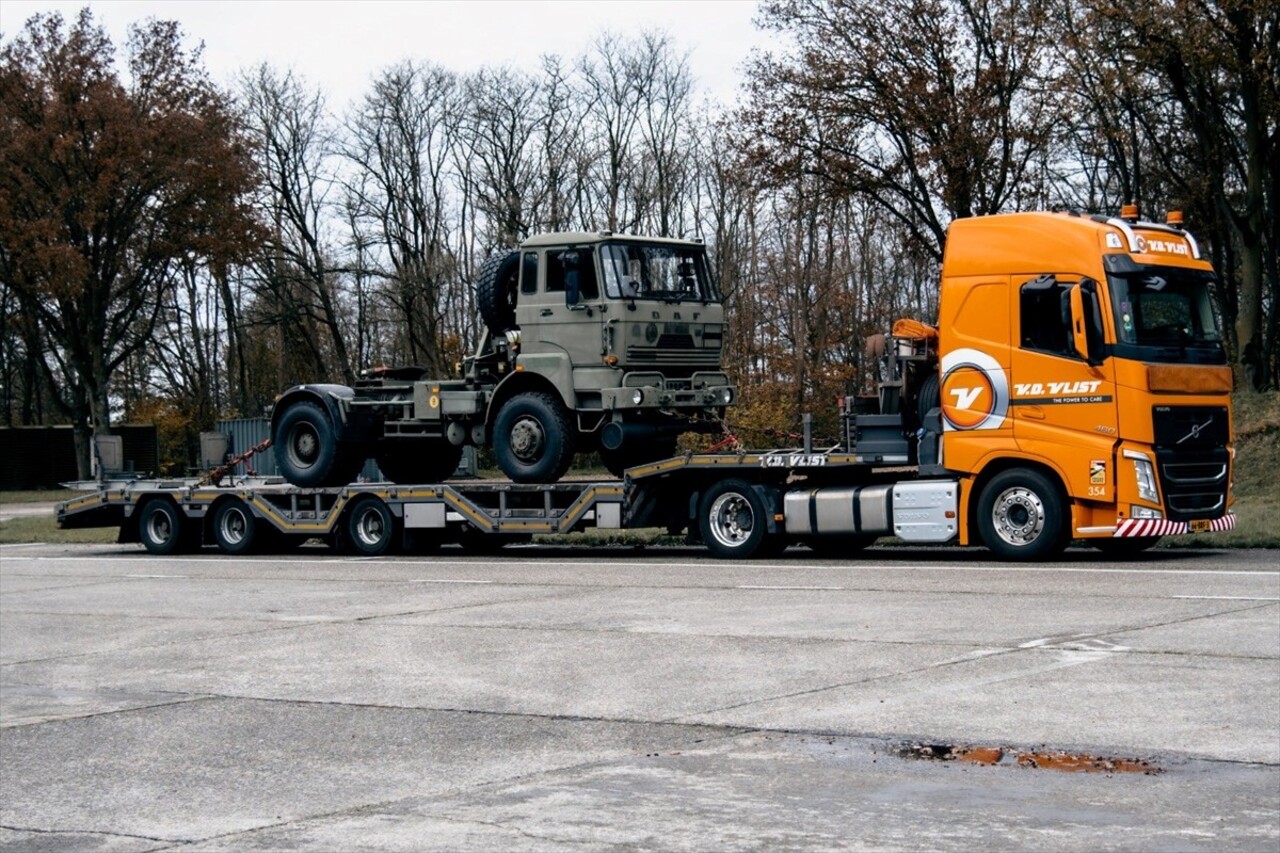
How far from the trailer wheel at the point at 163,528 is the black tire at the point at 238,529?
61 centimetres

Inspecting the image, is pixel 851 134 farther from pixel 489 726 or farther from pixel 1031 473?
pixel 489 726

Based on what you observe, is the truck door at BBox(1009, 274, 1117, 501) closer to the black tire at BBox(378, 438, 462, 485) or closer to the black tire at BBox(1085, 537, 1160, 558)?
the black tire at BBox(1085, 537, 1160, 558)

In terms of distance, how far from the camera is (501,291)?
2253cm

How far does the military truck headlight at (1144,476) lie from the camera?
17.6 metres

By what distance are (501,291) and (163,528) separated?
7570 mm

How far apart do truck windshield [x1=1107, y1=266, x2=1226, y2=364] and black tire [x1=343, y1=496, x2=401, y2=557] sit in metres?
10.7

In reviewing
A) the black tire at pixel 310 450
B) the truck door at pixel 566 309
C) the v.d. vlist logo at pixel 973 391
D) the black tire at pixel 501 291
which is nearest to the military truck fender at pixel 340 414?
the black tire at pixel 310 450

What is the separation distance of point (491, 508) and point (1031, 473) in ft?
25.0

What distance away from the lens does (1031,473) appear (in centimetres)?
1823

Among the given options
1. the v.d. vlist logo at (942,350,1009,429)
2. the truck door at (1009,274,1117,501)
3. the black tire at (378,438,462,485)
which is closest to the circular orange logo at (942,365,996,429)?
the v.d. vlist logo at (942,350,1009,429)

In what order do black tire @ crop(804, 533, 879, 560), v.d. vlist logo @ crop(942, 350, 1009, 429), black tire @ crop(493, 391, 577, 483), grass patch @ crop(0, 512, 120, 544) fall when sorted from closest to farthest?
v.d. vlist logo @ crop(942, 350, 1009, 429) < black tire @ crop(804, 533, 879, 560) < black tire @ crop(493, 391, 577, 483) < grass patch @ crop(0, 512, 120, 544)

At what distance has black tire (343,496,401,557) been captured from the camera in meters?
23.7

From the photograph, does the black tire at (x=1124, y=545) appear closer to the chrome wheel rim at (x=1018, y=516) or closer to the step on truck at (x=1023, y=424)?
the step on truck at (x=1023, y=424)

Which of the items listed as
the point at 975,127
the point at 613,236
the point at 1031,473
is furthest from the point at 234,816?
the point at 975,127
